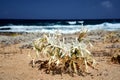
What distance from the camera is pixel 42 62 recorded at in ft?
20.9

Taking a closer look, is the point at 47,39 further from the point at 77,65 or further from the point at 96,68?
the point at 96,68

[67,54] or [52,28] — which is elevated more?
[67,54]

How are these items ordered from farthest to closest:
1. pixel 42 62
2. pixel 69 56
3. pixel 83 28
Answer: pixel 42 62 < pixel 83 28 < pixel 69 56

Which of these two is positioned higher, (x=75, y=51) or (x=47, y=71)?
(x=75, y=51)

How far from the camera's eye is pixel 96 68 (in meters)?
6.00

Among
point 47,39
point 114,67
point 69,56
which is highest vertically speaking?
point 47,39

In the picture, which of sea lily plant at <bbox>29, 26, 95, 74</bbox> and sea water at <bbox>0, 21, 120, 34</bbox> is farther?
sea water at <bbox>0, 21, 120, 34</bbox>

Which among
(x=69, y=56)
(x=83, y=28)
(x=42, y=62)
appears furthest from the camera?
(x=42, y=62)

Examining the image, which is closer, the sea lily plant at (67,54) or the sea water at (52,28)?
the sea lily plant at (67,54)

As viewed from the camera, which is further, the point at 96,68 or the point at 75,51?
the point at 96,68

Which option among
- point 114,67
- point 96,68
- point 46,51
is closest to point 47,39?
point 46,51

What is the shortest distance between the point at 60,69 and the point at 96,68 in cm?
94

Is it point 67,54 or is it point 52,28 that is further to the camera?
point 52,28

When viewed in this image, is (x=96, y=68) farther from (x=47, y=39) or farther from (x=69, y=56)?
(x=47, y=39)
